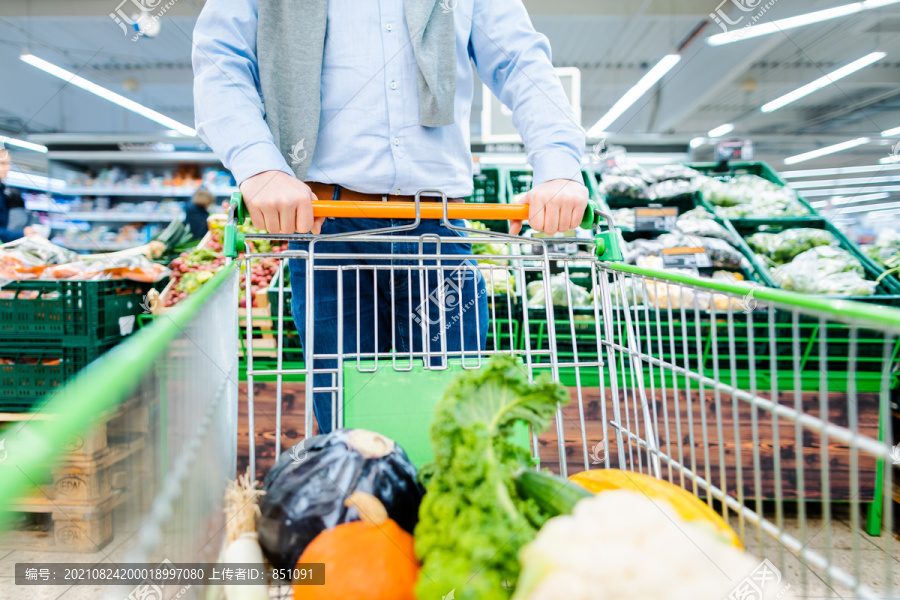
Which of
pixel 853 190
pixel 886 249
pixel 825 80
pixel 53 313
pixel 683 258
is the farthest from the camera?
pixel 853 190

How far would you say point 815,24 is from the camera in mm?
8141

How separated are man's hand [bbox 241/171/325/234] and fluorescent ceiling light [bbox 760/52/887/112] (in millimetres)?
11057

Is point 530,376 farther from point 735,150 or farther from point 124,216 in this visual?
point 124,216

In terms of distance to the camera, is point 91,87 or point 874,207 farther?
point 874,207

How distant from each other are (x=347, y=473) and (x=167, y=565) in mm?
271

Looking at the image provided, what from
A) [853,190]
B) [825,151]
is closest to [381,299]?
[825,151]

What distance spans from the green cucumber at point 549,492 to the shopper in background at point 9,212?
459 cm

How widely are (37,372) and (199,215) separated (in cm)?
372

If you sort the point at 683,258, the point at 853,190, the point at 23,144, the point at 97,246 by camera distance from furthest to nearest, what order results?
the point at 853,190 → the point at 23,144 → the point at 97,246 → the point at 683,258

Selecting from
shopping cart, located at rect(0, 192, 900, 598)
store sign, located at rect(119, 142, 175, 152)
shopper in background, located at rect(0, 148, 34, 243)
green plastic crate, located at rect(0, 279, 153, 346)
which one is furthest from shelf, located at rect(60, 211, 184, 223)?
shopping cart, located at rect(0, 192, 900, 598)

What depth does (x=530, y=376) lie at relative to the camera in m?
1.11

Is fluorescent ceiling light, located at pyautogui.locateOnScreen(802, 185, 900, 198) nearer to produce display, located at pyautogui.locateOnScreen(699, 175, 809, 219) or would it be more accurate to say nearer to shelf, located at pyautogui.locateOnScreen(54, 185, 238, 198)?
produce display, located at pyautogui.locateOnScreen(699, 175, 809, 219)

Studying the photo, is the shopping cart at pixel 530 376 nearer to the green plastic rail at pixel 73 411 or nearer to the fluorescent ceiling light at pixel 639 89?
the green plastic rail at pixel 73 411

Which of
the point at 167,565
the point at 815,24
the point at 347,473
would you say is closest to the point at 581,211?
the point at 347,473
